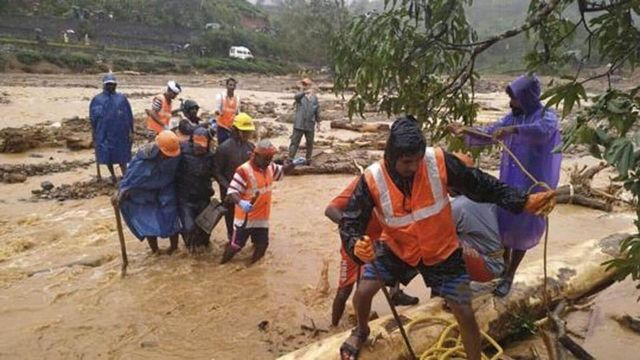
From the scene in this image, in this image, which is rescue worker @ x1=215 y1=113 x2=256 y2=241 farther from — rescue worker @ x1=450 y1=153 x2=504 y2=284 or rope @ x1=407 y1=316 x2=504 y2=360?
rope @ x1=407 y1=316 x2=504 y2=360

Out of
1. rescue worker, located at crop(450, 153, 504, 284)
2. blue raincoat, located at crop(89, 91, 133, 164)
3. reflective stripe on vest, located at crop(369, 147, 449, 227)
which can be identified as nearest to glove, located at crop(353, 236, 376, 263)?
reflective stripe on vest, located at crop(369, 147, 449, 227)

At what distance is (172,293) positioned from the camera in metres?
5.30

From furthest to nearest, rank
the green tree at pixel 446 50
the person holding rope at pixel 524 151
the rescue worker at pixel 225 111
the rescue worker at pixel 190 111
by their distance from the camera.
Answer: the rescue worker at pixel 225 111 → the rescue worker at pixel 190 111 → the person holding rope at pixel 524 151 → the green tree at pixel 446 50

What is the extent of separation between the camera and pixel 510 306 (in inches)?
160

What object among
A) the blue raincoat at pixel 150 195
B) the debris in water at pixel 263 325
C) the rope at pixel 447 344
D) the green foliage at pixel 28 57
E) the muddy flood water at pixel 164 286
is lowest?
the muddy flood water at pixel 164 286

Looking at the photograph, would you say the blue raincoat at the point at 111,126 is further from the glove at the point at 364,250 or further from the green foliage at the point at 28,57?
the green foliage at the point at 28,57

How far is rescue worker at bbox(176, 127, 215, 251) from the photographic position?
19.5 ft

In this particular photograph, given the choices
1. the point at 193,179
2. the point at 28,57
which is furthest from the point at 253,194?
the point at 28,57

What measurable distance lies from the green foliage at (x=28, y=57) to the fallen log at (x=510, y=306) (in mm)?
32883

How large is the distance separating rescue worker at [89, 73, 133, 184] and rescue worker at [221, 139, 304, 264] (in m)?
3.73

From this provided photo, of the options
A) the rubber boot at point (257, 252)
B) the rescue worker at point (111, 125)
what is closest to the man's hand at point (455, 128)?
the rubber boot at point (257, 252)

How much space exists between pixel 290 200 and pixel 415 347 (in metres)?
5.34

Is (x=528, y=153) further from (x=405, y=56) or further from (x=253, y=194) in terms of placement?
(x=253, y=194)

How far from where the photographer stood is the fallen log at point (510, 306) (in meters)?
3.43
